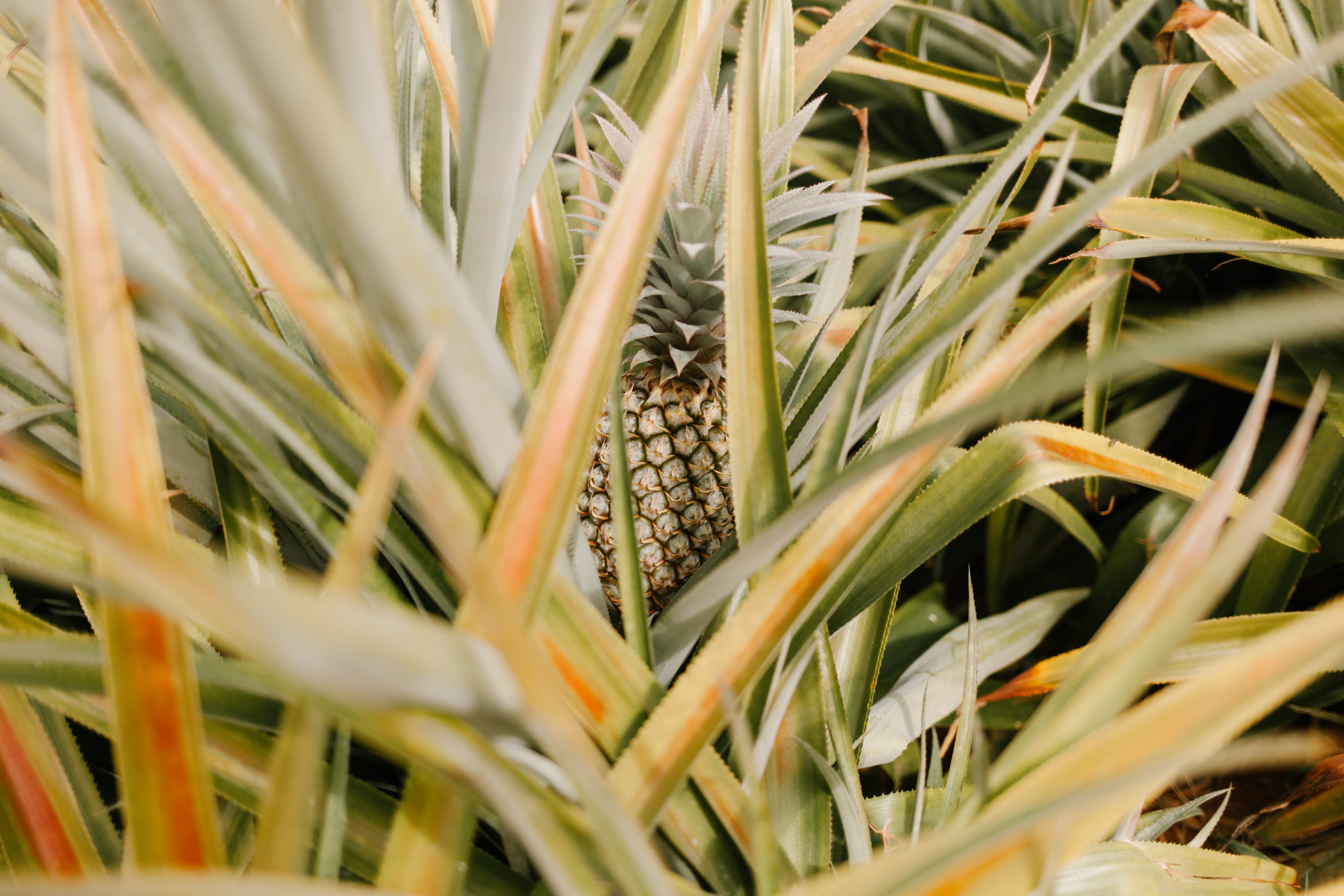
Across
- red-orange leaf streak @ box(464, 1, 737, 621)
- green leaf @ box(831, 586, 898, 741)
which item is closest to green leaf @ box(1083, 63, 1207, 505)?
green leaf @ box(831, 586, 898, 741)

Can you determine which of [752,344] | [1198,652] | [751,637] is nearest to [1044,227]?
[752,344]

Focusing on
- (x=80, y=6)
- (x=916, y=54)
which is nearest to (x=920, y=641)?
(x=916, y=54)

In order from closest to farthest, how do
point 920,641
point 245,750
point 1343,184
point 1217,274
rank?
1. point 245,750
2. point 1343,184
3. point 920,641
4. point 1217,274

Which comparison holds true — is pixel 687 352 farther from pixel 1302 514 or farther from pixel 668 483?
pixel 1302 514

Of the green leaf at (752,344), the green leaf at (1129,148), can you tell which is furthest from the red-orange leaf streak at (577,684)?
the green leaf at (1129,148)

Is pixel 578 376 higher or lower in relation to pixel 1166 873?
higher

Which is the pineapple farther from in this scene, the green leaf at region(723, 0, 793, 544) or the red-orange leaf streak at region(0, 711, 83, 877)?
the red-orange leaf streak at region(0, 711, 83, 877)

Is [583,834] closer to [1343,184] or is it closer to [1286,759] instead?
[1286,759]

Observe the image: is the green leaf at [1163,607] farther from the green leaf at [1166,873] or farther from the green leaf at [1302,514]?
the green leaf at [1302,514]
